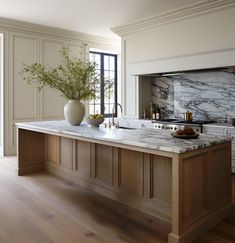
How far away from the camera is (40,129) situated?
360 cm

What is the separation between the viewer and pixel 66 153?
4.00 meters

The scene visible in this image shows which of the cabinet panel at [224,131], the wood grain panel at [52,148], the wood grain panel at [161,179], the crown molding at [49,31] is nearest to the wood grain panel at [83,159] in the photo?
the wood grain panel at [52,148]

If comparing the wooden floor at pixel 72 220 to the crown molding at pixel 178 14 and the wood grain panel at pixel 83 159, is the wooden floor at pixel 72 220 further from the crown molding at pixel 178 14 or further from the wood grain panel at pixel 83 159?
the crown molding at pixel 178 14

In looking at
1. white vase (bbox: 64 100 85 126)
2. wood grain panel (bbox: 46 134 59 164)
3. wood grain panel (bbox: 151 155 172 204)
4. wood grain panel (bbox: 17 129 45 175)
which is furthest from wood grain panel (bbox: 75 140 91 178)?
wood grain panel (bbox: 151 155 172 204)

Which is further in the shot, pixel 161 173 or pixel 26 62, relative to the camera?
pixel 26 62

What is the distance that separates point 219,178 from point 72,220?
146 cm

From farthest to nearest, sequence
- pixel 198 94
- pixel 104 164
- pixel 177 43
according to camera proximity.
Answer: pixel 198 94, pixel 177 43, pixel 104 164

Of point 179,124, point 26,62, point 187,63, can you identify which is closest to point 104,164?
point 179,124

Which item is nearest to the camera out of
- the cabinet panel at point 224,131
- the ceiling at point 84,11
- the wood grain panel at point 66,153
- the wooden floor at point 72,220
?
the wooden floor at point 72,220

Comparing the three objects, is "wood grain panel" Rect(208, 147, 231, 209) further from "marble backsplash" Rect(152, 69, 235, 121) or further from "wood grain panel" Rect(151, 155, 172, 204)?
"marble backsplash" Rect(152, 69, 235, 121)

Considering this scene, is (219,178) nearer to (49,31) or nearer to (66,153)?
(66,153)

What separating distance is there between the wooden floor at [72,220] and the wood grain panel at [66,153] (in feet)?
1.46

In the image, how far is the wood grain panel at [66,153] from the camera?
390cm

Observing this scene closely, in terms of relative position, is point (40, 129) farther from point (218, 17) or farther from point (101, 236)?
point (218, 17)
